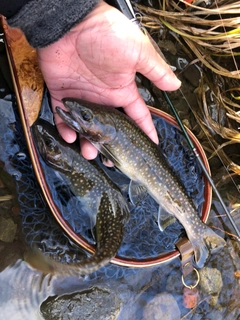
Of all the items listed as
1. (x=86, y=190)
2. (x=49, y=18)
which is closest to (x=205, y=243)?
(x=86, y=190)

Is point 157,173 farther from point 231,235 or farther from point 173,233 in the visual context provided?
point 231,235

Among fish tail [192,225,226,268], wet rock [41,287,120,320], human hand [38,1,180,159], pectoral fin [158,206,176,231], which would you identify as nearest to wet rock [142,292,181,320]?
wet rock [41,287,120,320]

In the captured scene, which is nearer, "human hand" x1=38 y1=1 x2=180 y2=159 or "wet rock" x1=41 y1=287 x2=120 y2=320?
"human hand" x1=38 y1=1 x2=180 y2=159

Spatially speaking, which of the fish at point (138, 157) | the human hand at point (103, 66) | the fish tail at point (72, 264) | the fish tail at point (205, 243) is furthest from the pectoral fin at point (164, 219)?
the human hand at point (103, 66)

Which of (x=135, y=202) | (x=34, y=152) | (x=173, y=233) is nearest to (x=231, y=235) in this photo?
(x=173, y=233)

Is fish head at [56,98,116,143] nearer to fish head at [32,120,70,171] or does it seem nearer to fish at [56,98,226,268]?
fish at [56,98,226,268]

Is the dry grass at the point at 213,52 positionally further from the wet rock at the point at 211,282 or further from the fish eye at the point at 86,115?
the fish eye at the point at 86,115
